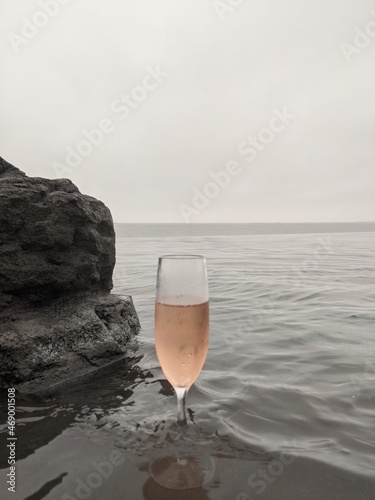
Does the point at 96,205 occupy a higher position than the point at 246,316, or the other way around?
the point at 96,205

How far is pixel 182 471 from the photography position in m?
1.92

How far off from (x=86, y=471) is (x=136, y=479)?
0.29m

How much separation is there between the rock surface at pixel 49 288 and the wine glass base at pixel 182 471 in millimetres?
1552

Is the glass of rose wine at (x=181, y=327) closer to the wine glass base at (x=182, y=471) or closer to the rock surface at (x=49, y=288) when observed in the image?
the wine glass base at (x=182, y=471)

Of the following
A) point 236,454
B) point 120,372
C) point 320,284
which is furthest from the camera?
point 320,284

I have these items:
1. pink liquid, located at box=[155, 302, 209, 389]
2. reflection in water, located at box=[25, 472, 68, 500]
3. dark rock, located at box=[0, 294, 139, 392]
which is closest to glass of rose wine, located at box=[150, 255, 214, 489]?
pink liquid, located at box=[155, 302, 209, 389]

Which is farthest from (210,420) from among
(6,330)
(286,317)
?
(286,317)

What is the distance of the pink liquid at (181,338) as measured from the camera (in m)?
1.79

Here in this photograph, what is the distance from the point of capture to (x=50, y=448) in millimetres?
2156

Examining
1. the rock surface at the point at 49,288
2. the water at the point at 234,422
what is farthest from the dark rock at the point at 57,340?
the water at the point at 234,422

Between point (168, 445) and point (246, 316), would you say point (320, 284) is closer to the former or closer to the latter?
point (246, 316)

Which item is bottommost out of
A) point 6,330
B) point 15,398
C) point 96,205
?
point 15,398

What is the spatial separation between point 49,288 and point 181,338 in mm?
2307

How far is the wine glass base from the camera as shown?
1822 mm
